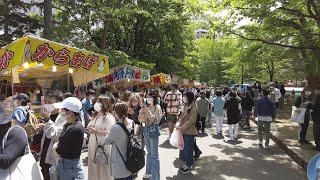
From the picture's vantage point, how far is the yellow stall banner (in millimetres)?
6902

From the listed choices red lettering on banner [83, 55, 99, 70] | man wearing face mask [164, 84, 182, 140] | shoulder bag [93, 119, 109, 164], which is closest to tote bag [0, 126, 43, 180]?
shoulder bag [93, 119, 109, 164]

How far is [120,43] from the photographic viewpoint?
2969 centimetres

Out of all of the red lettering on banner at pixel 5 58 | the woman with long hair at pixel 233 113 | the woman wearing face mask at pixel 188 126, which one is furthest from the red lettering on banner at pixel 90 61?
the woman with long hair at pixel 233 113

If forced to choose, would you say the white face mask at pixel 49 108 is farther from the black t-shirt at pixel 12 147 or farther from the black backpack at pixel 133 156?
the black t-shirt at pixel 12 147

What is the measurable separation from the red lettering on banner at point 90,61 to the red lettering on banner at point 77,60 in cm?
24

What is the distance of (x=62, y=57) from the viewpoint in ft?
27.2

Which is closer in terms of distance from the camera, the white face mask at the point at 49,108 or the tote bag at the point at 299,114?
the white face mask at the point at 49,108

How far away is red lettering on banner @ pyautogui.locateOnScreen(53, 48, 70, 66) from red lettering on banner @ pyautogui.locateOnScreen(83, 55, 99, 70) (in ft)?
2.64

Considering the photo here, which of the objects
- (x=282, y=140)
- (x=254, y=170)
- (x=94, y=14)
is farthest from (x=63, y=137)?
(x=94, y=14)

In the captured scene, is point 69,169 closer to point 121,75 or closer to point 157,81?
point 121,75

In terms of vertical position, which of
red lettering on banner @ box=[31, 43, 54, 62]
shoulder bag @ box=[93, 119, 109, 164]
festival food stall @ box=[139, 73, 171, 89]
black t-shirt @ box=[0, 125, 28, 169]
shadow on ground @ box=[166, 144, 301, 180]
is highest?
red lettering on banner @ box=[31, 43, 54, 62]

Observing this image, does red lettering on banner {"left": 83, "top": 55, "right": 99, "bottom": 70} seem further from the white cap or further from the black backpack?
the white cap

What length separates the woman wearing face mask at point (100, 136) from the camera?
5.06 metres

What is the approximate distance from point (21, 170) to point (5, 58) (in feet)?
16.4
